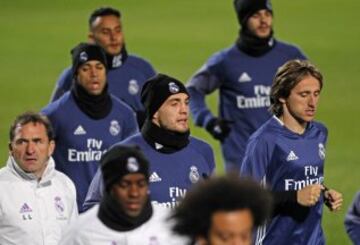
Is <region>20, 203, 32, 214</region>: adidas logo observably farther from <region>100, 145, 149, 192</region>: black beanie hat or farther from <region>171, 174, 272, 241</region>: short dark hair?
<region>171, 174, 272, 241</region>: short dark hair

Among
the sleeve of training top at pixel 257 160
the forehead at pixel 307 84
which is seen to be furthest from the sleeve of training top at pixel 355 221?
the forehead at pixel 307 84

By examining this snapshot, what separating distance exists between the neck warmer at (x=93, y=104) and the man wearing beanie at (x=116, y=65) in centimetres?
124

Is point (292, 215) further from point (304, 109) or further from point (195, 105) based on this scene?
point (195, 105)

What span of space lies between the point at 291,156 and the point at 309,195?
51 cm

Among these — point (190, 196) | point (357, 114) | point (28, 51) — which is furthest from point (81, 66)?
point (28, 51)

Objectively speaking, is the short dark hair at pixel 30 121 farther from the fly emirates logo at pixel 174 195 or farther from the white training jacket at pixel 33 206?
the fly emirates logo at pixel 174 195

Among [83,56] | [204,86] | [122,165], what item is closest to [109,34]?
[204,86]

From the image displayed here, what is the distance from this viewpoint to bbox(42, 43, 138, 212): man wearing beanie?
12.2 meters

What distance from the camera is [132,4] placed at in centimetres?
3381

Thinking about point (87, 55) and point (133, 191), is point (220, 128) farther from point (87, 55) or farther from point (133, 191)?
point (133, 191)

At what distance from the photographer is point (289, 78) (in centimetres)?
1073

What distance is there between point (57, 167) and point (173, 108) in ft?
6.63

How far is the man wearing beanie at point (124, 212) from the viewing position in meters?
8.48

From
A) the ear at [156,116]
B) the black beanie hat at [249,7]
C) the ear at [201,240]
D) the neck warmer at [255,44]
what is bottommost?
the ear at [201,240]
